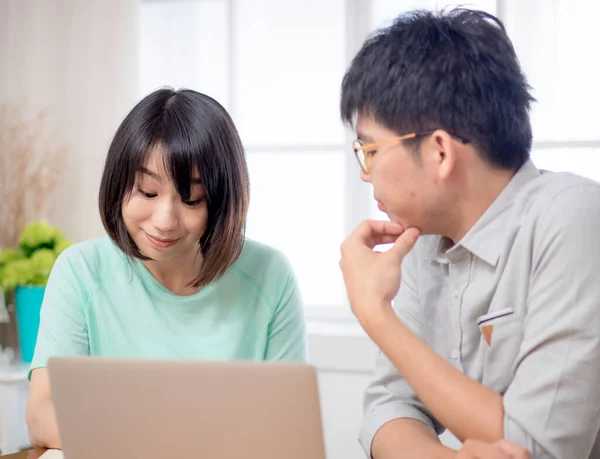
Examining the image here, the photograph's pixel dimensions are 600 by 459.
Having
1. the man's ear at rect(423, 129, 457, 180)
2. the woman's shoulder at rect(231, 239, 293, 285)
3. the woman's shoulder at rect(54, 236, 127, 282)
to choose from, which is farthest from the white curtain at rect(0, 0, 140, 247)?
the man's ear at rect(423, 129, 457, 180)

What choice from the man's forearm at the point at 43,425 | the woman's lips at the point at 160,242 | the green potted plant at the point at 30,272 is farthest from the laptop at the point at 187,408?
the green potted plant at the point at 30,272

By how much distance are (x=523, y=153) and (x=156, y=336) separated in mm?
881

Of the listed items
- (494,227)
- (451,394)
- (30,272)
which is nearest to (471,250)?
(494,227)

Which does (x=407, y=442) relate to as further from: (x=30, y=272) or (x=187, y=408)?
(x=30, y=272)

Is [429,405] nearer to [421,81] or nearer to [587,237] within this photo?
[587,237]

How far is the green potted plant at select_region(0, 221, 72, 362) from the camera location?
2.95 m

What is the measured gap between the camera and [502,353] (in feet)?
4.16

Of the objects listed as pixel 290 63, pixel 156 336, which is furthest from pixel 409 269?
pixel 290 63

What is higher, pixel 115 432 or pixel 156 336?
pixel 115 432

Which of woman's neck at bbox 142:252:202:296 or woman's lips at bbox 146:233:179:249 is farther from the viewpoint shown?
woman's neck at bbox 142:252:202:296

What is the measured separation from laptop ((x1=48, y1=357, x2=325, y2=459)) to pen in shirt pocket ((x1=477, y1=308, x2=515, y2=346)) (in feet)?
1.45

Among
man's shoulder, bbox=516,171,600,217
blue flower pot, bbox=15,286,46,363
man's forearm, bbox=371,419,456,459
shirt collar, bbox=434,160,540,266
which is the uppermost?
man's shoulder, bbox=516,171,600,217

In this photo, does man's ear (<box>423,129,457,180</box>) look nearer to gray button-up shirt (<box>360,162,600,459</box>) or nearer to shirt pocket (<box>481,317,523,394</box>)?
gray button-up shirt (<box>360,162,600,459</box>)

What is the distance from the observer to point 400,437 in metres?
1.27
